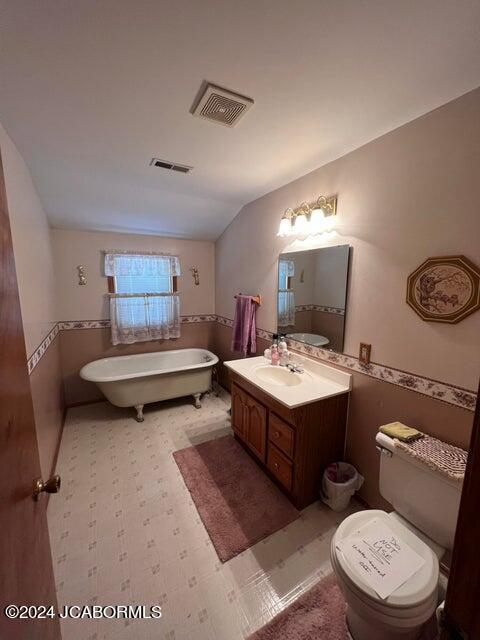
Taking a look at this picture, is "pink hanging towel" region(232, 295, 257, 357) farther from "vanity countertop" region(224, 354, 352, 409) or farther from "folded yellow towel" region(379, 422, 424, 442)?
"folded yellow towel" region(379, 422, 424, 442)

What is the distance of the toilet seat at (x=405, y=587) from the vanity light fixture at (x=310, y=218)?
1.84 metres

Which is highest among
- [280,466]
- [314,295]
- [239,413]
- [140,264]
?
[140,264]

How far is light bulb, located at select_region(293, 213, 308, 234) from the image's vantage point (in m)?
1.98

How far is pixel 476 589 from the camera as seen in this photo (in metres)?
0.46

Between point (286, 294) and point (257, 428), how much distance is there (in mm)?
1186

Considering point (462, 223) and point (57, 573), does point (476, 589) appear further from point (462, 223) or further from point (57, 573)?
point (57, 573)

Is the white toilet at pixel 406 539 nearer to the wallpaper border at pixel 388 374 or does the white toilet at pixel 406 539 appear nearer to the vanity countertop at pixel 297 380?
the wallpaper border at pixel 388 374

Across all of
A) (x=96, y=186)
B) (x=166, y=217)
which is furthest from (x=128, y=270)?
(x=96, y=186)

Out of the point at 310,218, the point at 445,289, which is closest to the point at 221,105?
the point at 310,218

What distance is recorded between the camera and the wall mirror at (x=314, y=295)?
1.81 m

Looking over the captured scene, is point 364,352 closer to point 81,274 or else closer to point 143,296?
point 143,296

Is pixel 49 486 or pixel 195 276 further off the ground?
pixel 195 276

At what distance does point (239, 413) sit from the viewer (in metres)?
2.27

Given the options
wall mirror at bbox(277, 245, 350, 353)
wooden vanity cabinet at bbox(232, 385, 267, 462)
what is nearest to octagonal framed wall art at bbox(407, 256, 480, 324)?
wall mirror at bbox(277, 245, 350, 353)
